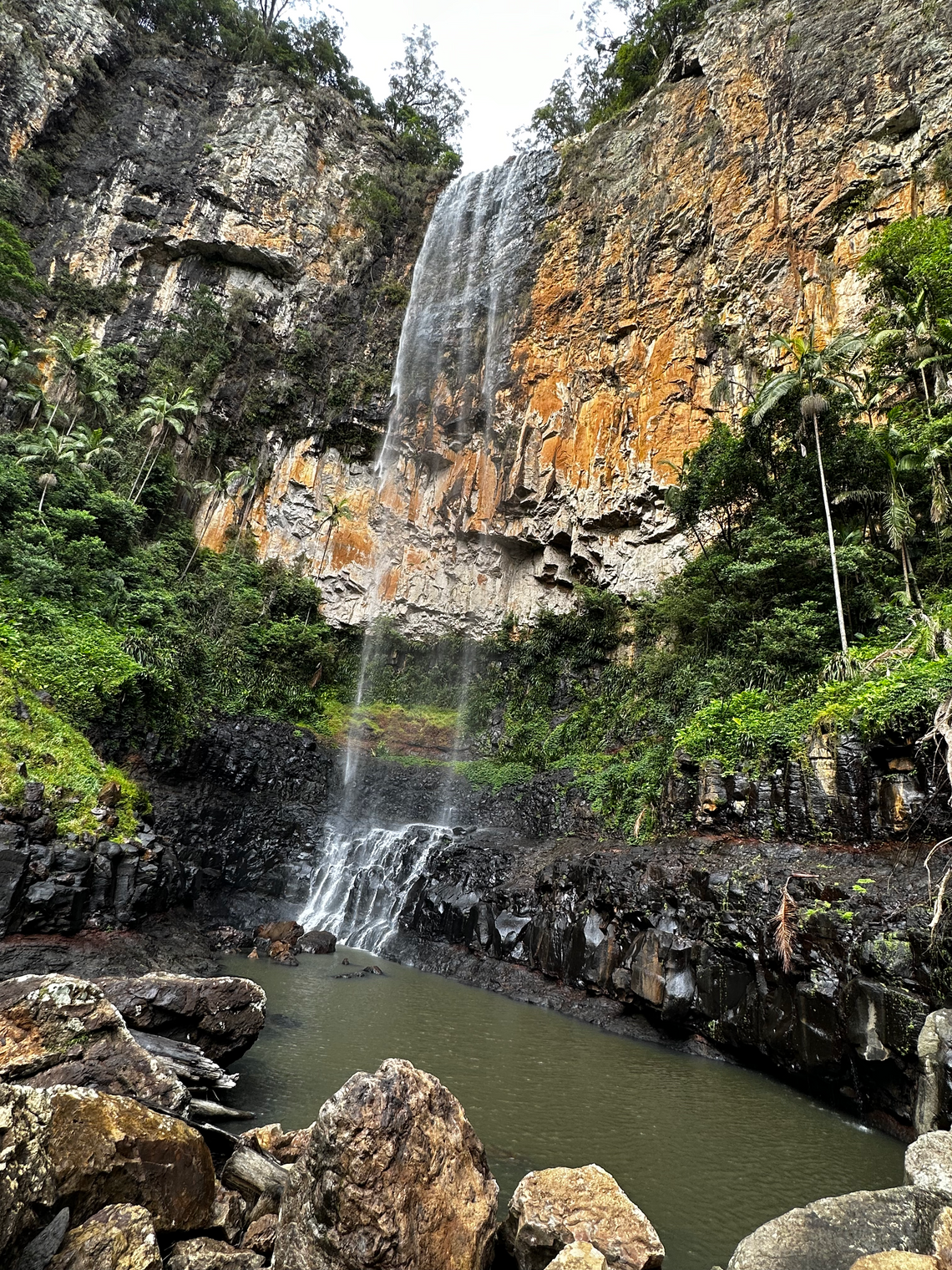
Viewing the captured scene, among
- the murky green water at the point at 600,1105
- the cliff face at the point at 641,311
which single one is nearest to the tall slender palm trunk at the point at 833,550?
the cliff face at the point at 641,311

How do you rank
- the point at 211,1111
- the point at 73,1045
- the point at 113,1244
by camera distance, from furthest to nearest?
the point at 211,1111
the point at 73,1045
the point at 113,1244

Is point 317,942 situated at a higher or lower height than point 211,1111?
higher

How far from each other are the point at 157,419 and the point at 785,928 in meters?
26.5

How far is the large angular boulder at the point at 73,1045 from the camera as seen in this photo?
3.94 metres

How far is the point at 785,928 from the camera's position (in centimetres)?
748

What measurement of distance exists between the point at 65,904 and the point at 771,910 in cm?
971

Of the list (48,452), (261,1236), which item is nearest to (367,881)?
(261,1236)

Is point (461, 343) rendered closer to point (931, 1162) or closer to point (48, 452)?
point (48, 452)

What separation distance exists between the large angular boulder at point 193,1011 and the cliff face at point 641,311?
1719cm

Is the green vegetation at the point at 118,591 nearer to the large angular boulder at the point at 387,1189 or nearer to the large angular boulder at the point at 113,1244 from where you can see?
the large angular boulder at the point at 113,1244

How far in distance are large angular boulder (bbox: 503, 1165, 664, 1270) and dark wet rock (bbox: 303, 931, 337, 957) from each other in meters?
8.88

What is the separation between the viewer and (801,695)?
1073 centimetres

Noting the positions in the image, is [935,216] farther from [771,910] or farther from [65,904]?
[65,904]

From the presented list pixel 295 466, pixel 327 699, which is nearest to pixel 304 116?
pixel 295 466
